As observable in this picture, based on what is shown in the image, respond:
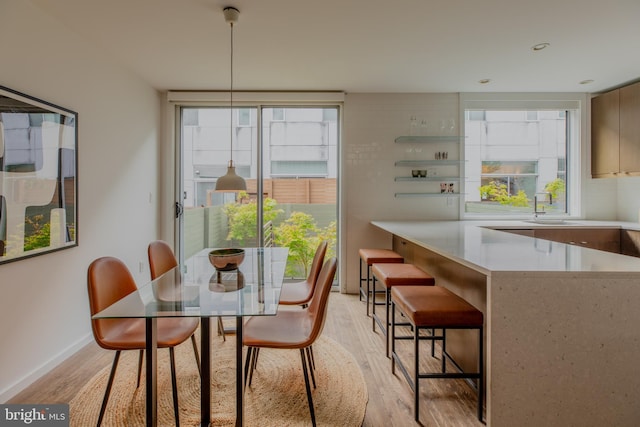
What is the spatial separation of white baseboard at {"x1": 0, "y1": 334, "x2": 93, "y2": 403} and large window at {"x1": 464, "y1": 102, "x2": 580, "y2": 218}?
Result: 164 inches

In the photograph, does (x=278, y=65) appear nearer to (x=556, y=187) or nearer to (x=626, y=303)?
(x=626, y=303)

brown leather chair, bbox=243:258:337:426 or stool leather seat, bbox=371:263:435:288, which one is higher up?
stool leather seat, bbox=371:263:435:288

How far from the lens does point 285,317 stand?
2043 millimetres

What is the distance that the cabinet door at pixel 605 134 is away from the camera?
3.74 meters

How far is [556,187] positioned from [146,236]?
16.2ft

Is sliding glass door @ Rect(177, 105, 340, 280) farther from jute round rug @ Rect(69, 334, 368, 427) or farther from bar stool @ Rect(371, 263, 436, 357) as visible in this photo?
jute round rug @ Rect(69, 334, 368, 427)

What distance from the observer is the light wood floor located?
1.83 metres

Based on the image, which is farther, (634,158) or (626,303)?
(634,158)

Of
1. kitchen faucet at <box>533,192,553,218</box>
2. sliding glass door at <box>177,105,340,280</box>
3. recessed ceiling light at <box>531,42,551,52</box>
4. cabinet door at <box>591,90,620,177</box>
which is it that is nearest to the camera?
recessed ceiling light at <box>531,42,551,52</box>

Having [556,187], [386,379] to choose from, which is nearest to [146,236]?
[386,379]

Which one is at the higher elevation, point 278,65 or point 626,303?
point 278,65

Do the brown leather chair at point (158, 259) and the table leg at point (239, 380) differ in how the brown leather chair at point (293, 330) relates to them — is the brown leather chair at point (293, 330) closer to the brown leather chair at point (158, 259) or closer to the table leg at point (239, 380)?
the table leg at point (239, 380)

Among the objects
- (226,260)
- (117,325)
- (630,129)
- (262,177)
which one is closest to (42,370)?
(117,325)

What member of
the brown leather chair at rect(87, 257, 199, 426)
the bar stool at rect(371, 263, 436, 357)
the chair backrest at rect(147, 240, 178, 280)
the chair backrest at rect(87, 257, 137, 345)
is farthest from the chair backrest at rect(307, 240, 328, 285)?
the chair backrest at rect(87, 257, 137, 345)
